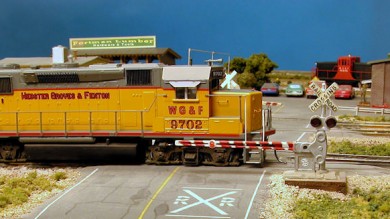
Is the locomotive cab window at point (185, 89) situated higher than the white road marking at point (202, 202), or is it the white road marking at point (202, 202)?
the locomotive cab window at point (185, 89)

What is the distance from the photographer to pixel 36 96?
1418cm

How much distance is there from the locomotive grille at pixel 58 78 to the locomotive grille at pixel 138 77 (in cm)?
168

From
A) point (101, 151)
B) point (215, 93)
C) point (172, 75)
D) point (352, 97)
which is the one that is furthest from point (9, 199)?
point (352, 97)

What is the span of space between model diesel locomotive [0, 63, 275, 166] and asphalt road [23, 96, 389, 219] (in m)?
0.55

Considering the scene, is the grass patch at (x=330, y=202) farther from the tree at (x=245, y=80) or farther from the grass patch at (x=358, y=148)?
the tree at (x=245, y=80)

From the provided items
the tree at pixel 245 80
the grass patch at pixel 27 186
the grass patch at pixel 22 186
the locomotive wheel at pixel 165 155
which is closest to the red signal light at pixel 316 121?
the locomotive wheel at pixel 165 155

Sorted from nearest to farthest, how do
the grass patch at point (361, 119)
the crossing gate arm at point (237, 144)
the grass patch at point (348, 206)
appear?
the grass patch at point (348, 206) → the crossing gate arm at point (237, 144) → the grass patch at point (361, 119)

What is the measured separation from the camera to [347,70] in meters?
38.5

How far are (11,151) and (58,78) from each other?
2932 mm

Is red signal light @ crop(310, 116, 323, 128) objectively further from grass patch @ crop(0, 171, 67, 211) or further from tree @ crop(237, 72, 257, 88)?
tree @ crop(237, 72, 257, 88)

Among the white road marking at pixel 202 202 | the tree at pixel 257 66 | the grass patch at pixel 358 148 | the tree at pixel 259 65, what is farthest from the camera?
the tree at pixel 259 65

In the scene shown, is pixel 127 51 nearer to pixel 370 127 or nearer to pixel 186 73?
pixel 370 127

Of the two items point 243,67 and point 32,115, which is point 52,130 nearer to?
point 32,115

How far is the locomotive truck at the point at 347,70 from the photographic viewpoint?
126 ft
